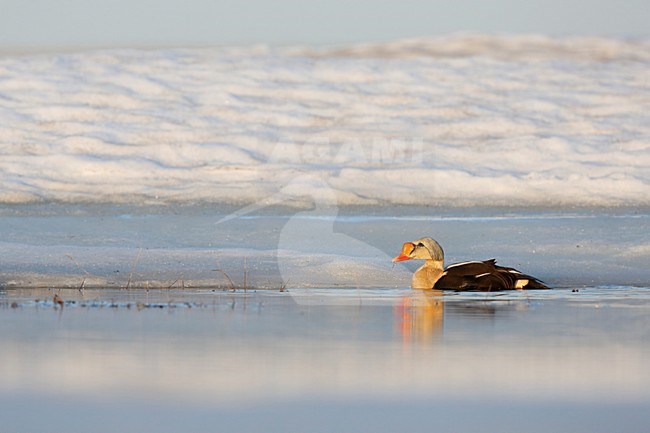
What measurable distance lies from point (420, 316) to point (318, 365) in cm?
214

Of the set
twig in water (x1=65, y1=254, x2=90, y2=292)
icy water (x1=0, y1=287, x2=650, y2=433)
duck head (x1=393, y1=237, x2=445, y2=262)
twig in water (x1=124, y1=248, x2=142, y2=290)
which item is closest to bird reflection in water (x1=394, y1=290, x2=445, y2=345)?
icy water (x1=0, y1=287, x2=650, y2=433)

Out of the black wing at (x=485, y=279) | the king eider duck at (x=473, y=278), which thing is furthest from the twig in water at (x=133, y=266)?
the black wing at (x=485, y=279)

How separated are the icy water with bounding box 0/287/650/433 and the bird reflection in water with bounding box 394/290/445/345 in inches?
0.9

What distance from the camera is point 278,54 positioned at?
23.8 m

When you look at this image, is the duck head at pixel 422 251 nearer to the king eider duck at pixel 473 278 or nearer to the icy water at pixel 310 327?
the king eider duck at pixel 473 278

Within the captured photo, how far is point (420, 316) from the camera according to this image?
8.00 meters

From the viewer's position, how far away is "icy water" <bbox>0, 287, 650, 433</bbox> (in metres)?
4.85

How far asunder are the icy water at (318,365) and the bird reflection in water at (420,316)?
0.02 metres

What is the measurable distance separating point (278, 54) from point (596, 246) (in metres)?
12.8

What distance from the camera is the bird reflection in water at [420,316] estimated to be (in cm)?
699

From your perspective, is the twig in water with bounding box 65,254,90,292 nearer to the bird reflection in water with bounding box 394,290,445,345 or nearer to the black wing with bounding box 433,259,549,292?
the bird reflection in water with bounding box 394,290,445,345

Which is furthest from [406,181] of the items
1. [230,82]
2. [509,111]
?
[230,82]

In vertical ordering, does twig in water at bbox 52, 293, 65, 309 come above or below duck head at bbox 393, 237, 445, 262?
below

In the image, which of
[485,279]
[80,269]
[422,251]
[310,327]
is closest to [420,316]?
[310,327]
